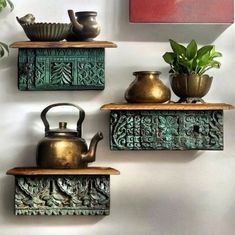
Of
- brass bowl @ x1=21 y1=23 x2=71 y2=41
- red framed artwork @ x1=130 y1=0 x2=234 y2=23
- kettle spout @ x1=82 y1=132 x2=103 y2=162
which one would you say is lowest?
kettle spout @ x1=82 y1=132 x2=103 y2=162

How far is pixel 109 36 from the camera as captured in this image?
256 centimetres

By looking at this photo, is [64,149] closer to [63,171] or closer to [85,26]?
[63,171]

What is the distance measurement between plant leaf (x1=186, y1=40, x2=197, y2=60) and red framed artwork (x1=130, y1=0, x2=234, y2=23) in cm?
15

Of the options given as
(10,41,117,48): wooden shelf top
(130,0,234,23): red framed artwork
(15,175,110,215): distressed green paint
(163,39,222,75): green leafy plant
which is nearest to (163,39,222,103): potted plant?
(163,39,222,75): green leafy plant

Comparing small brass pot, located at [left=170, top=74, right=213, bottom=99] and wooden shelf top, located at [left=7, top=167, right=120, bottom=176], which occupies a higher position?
small brass pot, located at [left=170, top=74, right=213, bottom=99]

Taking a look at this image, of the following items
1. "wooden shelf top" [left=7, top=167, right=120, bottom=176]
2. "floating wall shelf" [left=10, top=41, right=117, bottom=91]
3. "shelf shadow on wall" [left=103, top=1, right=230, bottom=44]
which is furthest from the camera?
"shelf shadow on wall" [left=103, top=1, right=230, bottom=44]

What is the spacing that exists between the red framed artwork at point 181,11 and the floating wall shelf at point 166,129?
376 millimetres

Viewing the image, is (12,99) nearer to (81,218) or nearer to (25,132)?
(25,132)

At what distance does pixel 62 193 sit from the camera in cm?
241

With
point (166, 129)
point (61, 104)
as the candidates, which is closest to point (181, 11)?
point (166, 129)

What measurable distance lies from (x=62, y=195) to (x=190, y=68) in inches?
27.8

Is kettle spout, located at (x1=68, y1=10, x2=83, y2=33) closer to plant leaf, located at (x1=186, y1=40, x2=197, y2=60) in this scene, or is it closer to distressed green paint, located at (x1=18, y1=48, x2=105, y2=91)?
distressed green paint, located at (x1=18, y1=48, x2=105, y2=91)

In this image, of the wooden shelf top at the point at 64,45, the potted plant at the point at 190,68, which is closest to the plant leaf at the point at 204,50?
the potted plant at the point at 190,68

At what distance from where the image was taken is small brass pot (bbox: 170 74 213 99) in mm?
2395
